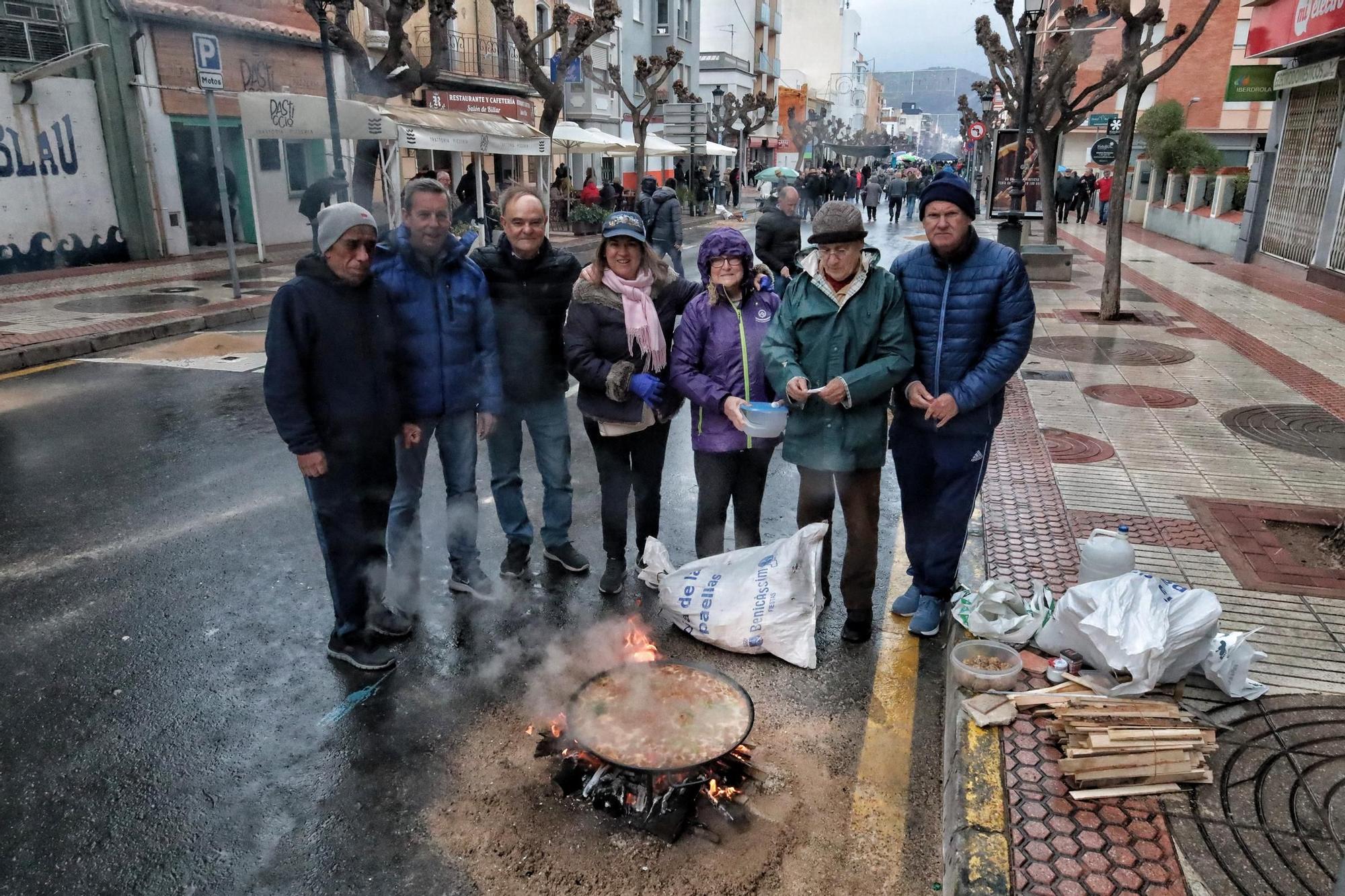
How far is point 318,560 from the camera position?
521 cm

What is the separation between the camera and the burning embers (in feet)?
10.3

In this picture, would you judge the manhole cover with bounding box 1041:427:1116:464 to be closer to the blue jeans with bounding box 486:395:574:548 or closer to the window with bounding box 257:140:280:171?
the blue jeans with bounding box 486:395:574:548

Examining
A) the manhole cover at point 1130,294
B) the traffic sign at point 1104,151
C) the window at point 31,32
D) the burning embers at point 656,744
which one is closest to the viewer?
the burning embers at point 656,744

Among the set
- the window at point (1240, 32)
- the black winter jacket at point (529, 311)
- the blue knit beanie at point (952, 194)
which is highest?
the window at point (1240, 32)

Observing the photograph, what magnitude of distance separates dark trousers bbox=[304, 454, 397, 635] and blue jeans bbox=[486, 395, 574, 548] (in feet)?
2.42

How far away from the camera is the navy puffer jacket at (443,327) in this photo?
4211 millimetres

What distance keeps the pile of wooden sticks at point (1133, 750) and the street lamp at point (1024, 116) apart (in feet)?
45.6

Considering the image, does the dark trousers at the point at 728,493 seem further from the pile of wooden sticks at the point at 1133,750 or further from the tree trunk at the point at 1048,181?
the tree trunk at the point at 1048,181

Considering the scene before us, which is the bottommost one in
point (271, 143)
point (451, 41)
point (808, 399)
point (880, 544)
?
point (880, 544)

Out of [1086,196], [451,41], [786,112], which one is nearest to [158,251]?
[451,41]

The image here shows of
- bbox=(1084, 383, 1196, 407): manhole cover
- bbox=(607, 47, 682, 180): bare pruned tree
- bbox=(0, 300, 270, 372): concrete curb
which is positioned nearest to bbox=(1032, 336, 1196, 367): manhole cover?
bbox=(1084, 383, 1196, 407): manhole cover

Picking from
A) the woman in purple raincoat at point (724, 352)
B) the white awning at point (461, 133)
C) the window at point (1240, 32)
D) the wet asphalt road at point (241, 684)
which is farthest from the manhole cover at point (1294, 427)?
the window at point (1240, 32)

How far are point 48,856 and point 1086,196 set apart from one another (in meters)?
37.2

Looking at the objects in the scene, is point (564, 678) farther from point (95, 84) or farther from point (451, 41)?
point (451, 41)
